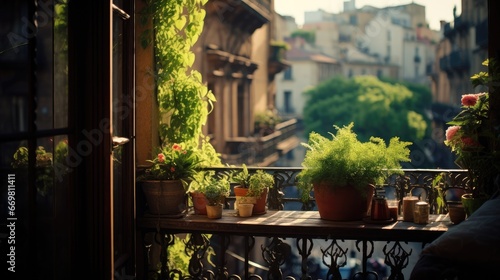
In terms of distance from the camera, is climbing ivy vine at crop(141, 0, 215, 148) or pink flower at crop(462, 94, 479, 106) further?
climbing ivy vine at crop(141, 0, 215, 148)

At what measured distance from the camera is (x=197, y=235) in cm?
545

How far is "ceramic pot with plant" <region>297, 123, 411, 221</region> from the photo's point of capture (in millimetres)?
5035

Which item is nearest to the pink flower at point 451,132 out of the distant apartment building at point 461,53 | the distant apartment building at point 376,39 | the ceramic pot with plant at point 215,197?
the ceramic pot with plant at point 215,197

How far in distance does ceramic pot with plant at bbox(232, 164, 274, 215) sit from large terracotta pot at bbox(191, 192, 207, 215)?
0.25m

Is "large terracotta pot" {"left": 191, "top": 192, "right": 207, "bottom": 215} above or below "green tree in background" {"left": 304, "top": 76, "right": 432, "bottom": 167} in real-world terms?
below

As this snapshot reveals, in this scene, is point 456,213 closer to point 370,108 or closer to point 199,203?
point 199,203

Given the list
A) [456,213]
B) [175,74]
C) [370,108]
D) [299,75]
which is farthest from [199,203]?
[299,75]

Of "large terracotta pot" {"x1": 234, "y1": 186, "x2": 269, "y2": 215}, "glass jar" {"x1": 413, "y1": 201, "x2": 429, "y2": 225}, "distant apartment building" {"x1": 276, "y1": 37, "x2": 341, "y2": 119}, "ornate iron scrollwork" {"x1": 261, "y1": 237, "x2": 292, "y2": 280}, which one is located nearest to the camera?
"glass jar" {"x1": 413, "y1": 201, "x2": 429, "y2": 225}

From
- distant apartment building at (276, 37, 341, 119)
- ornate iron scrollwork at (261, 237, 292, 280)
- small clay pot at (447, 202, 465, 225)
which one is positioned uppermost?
distant apartment building at (276, 37, 341, 119)

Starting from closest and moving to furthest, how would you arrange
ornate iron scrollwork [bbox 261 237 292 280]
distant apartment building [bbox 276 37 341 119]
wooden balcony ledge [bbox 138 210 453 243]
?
wooden balcony ledge [bbox 138 210 453 243], ornate iron scrollwork [bbox 261 237 292 280], distant apartment building [bbox 276 37 341 119]

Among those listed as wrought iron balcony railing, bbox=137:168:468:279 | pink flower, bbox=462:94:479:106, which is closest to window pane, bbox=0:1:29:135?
wrought iron balcony railing, bbox=137:168:468:279

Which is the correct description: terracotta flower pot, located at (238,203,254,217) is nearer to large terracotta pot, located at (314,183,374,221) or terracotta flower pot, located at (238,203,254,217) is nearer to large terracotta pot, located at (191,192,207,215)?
large terracotta pot, located at (191,192,207,215)

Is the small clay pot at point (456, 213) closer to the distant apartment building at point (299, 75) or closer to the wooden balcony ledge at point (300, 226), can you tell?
the wooden balcony ledge at point (300, 226)

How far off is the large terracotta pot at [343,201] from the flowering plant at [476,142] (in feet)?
2.23
